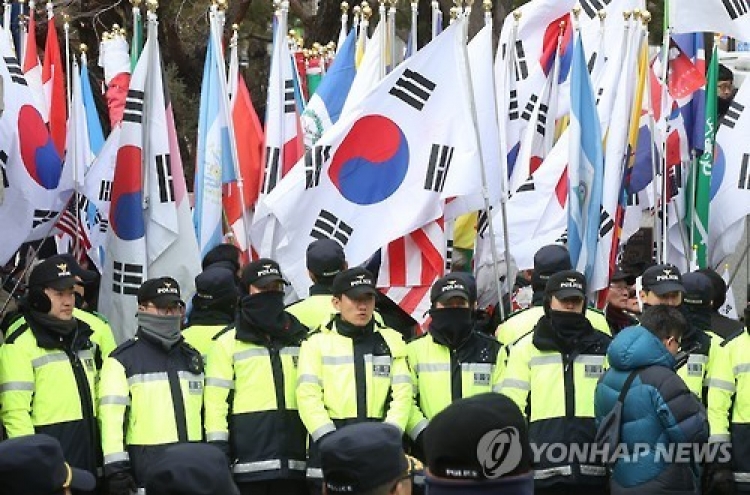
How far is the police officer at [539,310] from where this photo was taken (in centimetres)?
972

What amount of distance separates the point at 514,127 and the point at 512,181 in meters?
0.73

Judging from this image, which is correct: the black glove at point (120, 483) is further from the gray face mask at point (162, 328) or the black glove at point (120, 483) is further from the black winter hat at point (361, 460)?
the black winter hat at point (361, 460)

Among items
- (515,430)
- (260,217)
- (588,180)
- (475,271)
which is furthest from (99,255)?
(515,430)

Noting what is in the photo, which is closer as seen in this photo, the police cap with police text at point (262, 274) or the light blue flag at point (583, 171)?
the police cap with police text at point (262, 274)

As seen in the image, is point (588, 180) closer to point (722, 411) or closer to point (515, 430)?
point (722, 411)

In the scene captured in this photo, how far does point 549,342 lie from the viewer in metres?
9.22

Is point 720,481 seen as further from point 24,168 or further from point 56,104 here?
point 56,104

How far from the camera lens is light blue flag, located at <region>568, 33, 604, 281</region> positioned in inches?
444

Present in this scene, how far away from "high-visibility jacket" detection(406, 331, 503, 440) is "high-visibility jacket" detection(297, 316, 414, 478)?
0.56 ft

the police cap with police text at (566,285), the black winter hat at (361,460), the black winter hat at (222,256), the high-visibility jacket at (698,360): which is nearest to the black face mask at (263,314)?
the police cap with police text at (566,285)

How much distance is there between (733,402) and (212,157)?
463 centimetres

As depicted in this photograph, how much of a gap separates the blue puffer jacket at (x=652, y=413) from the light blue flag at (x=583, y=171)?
287 cm

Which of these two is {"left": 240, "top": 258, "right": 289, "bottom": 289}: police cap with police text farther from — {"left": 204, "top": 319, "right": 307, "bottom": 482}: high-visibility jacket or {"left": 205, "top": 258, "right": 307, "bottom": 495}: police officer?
{"left": 204, "top": 319, "right": 307, "bottom": 482}: high-visibility jacket

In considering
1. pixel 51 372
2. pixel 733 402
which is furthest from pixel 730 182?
pixel 51 372
